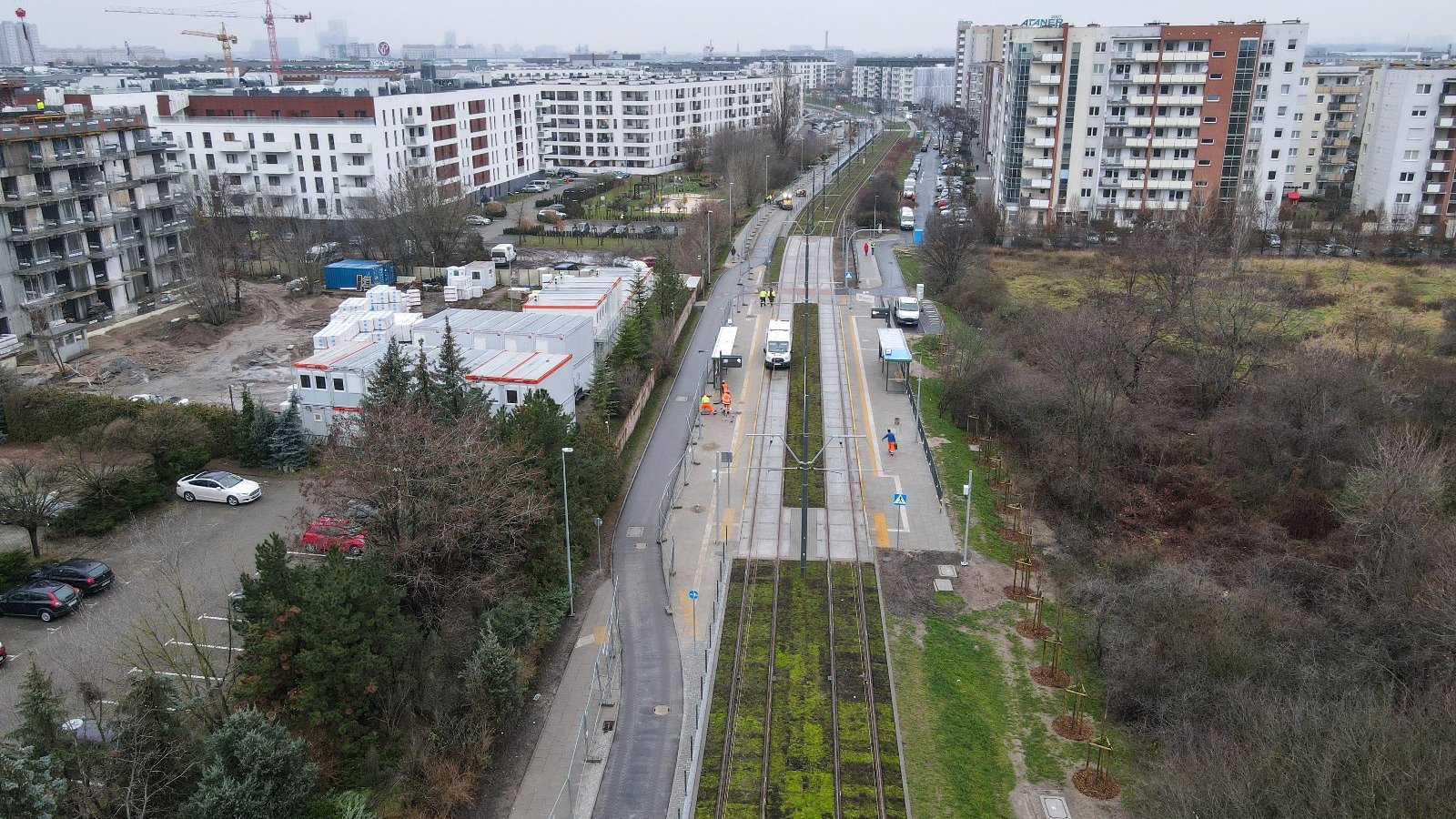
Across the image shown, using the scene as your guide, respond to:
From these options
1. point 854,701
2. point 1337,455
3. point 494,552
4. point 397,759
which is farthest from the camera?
point 1337,455

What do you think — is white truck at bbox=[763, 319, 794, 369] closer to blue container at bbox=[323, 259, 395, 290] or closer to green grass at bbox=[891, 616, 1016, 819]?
green grass at bbox=[891, 616, 1016, 819]

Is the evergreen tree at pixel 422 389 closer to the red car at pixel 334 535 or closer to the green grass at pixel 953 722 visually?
the red car at pixel 334 535

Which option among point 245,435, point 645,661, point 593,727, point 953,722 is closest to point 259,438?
point 245,435

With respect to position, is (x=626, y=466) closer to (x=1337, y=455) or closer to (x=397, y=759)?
(x=397, y=759)

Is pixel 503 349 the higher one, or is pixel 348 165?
pixel 348 165

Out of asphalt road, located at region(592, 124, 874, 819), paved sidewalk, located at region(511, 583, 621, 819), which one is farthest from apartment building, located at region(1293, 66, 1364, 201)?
paved sidewalk, located at region(511, 583, 621, 819)

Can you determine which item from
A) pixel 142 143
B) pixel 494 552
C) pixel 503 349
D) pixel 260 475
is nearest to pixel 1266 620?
pixel 494 552
